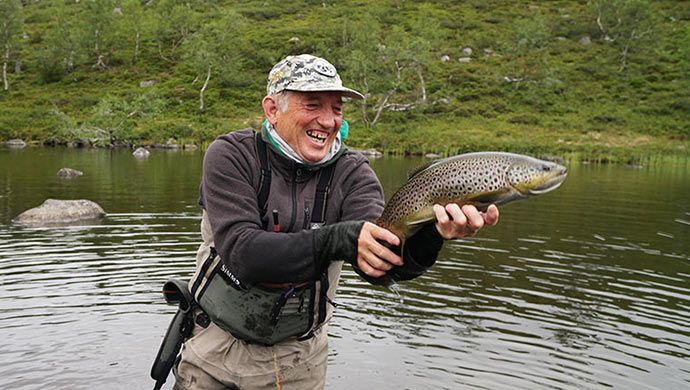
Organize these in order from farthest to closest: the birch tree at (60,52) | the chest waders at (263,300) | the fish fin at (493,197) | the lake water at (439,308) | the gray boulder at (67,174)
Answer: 1. the birch tree at (60,52)
2. the gray boulder at (67,174)
3. the lake water at (439,308)
4. the chest waders at (263,300)
5. the fish fin at (493,197)

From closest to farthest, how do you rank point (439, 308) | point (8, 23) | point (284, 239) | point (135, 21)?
point (284, 239) < point (439, 308) < point (8, 23) < point (135, 21)

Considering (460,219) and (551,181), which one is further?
(551,181)

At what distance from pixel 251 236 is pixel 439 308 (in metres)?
8.34

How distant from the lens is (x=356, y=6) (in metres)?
106

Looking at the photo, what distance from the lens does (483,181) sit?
3281 mm

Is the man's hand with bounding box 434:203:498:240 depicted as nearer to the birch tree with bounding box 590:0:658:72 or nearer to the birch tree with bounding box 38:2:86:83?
the birch tree with bounding box 38:2:86:83

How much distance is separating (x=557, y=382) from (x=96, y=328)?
6.43 meters

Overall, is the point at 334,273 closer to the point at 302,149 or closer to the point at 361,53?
the point at 302,149

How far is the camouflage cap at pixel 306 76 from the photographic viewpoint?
387 centimetres

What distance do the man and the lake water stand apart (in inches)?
163

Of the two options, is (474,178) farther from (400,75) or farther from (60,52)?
(60,52)

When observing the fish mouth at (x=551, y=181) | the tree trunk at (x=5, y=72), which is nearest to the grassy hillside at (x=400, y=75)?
the tree trunk at (x=5, y=72)

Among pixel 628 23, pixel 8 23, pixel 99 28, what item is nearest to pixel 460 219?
pixel 8 23

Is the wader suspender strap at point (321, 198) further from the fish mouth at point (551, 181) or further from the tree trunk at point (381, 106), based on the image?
the tree trunk at point (381, 106)
